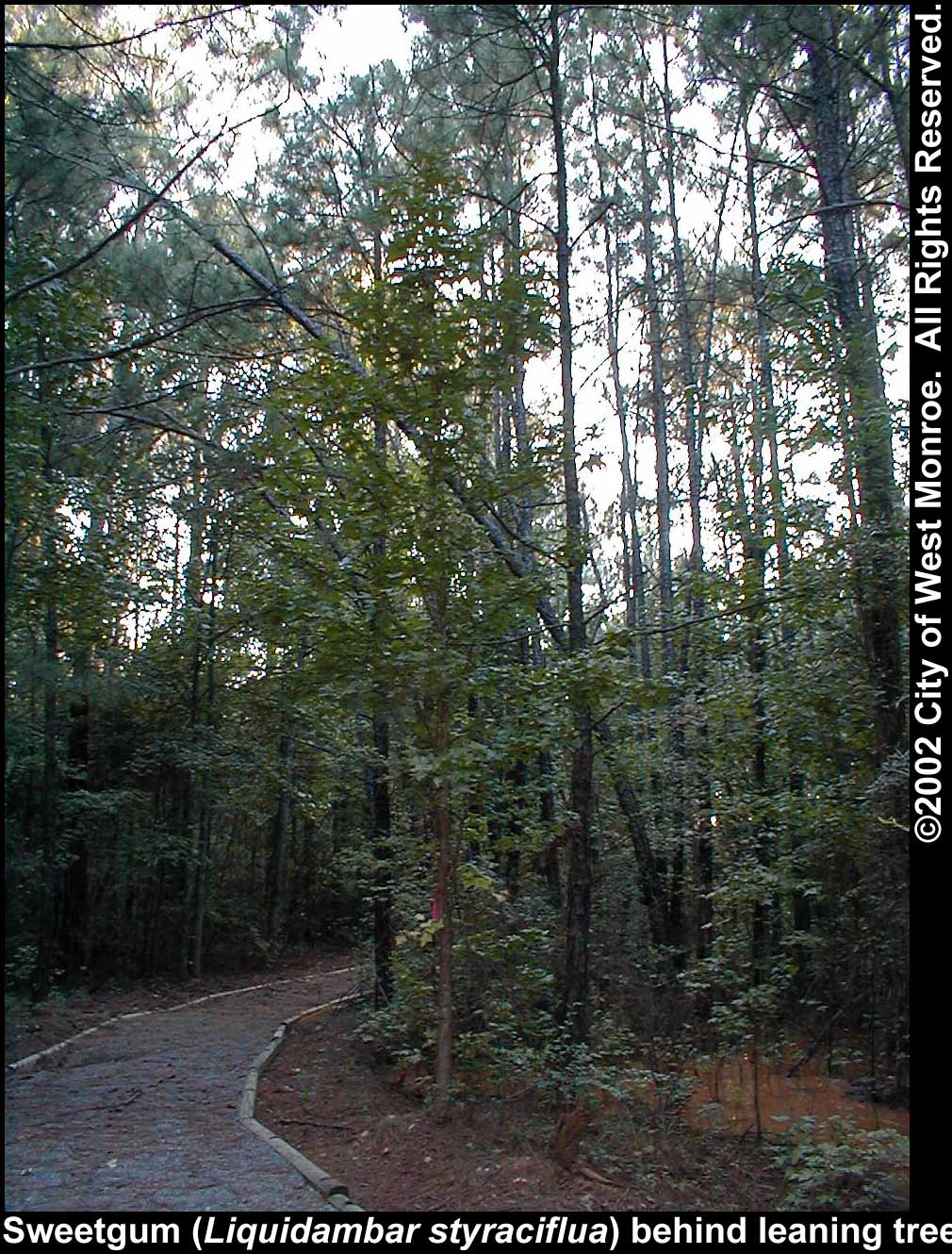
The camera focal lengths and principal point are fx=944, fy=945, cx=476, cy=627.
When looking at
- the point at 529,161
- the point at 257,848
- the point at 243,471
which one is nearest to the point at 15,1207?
the point at 243,471

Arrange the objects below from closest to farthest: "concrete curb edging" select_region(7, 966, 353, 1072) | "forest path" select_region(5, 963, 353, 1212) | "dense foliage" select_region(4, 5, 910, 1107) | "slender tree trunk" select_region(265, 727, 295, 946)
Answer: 1. "forest path" select_region(5, 963, 353, 1212)
2. "dense foliage" select_region(4, 5, 910, 1107)
3. "concrete curb edging" select_region(7, 966, 353, 1072)
4. "slender tree trunk" select_region(265, 727, 295, 946)

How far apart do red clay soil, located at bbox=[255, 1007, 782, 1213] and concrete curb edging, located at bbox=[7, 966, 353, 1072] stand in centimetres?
288

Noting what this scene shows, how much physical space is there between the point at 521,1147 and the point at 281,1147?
1.79 meters

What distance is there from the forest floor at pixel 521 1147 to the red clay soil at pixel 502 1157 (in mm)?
12

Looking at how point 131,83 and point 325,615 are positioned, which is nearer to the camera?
point 325,615

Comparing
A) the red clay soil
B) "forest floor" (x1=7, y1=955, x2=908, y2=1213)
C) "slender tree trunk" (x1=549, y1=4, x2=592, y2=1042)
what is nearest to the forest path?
"forest floor" (x1=7, y1=955, x2=908, y2=1213)

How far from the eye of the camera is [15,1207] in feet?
17.9

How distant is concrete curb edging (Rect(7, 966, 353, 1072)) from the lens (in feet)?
33.8

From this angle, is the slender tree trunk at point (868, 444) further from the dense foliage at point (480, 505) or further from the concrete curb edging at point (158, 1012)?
the concrete curb edging at point (158, 1012)

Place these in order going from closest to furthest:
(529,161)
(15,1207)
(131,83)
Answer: (15,1207)
(131,83)
(529,161)

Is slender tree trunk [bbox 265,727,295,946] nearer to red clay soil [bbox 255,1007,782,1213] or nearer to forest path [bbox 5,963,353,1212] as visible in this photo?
forest path [bbox 5,963,353,1212]
